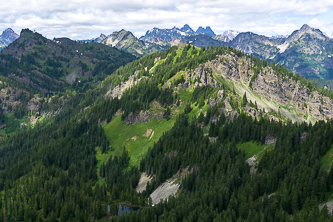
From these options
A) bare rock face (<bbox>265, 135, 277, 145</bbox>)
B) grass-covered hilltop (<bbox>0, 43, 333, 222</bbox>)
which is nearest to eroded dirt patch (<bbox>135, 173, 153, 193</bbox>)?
grass-covered hilltop (<bbox>0, 43, 333, 222</bbox>)

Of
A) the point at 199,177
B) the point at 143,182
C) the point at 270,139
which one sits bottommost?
A: the point at 143,182

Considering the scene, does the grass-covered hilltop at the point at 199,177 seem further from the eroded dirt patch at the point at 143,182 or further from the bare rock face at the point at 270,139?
the eroded dirt patch at the point at 143,182

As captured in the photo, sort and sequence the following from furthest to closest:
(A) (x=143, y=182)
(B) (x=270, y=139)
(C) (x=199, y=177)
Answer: (A) (x=143, y=182) < (B) (x=270, y=139) < (C) (x=199, y=177)

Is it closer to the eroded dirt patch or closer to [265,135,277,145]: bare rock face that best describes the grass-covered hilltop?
[265,135,277,145]: bare rock face

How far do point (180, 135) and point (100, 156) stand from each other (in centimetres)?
6498

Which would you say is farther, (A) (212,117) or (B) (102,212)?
(A) (212,117)

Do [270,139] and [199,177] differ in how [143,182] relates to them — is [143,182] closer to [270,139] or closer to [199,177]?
[199,177]

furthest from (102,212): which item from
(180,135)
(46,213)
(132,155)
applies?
(180,135)

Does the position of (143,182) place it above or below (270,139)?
below

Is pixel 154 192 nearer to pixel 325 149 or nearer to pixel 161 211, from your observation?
pixel 161 211

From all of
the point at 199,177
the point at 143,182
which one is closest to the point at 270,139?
the point at 199,177

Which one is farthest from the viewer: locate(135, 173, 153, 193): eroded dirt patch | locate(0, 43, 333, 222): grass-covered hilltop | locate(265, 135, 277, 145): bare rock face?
locate(135, 173, 153, 193): eroded dirt patch

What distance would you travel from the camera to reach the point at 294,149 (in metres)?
128

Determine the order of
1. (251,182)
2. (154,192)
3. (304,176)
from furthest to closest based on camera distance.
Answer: (154,192) < (251,182) < (304,176)
